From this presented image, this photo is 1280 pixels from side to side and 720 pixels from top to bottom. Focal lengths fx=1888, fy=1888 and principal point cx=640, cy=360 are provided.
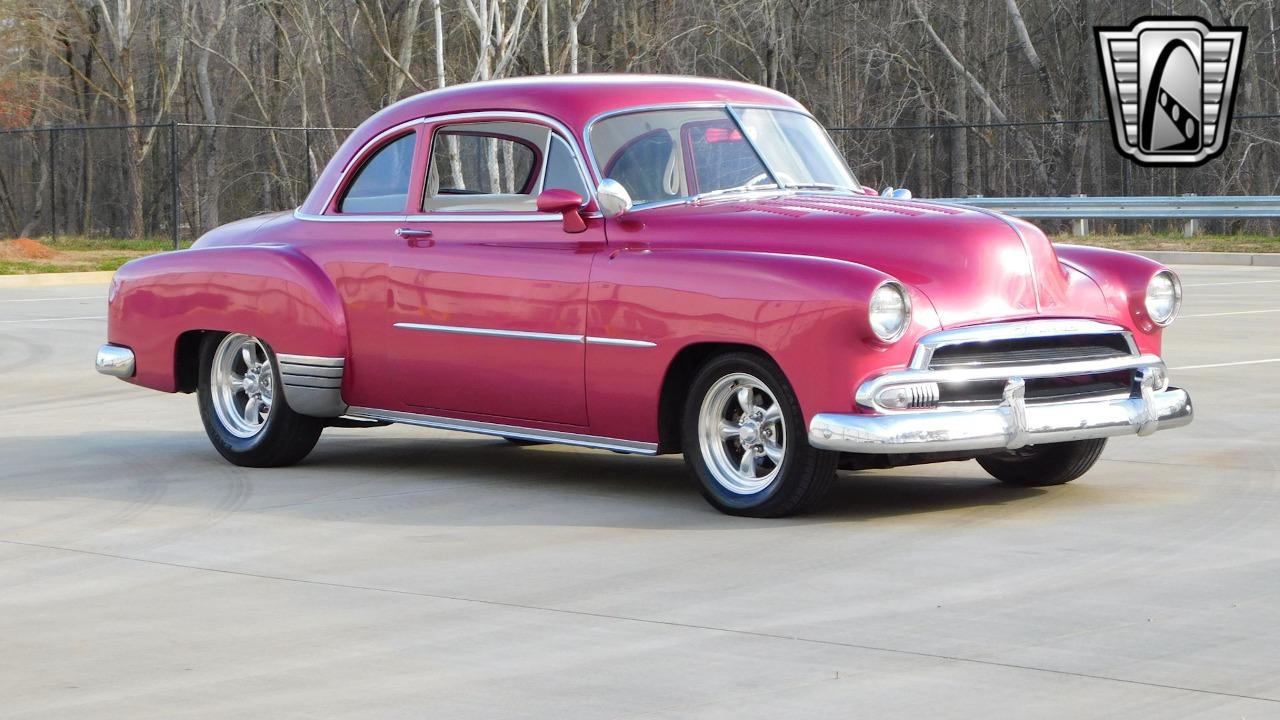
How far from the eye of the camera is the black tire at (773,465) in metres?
7.37

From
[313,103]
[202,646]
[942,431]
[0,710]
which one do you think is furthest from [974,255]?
[313,103]

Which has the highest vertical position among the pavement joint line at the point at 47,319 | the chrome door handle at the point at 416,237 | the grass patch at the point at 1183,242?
the chrome door handle at the point at 416,237

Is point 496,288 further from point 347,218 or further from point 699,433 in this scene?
point 699,433

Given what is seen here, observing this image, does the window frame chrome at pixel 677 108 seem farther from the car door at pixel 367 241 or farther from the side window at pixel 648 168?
the car door at pixel 367 241

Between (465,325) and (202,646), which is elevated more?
(465,325)

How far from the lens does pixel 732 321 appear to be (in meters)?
7.43

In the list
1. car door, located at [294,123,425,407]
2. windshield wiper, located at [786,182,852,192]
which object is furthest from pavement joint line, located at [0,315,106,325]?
windshield wiper, located at [786,182,852,192]

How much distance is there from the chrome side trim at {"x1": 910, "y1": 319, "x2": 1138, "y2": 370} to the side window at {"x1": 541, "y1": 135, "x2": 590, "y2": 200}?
72.7 inches

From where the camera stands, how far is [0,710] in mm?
4824

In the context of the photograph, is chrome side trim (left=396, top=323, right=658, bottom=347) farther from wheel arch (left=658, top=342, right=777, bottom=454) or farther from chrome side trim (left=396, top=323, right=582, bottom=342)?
wheel arch (left=658, top=342, right=777, bottom=454)

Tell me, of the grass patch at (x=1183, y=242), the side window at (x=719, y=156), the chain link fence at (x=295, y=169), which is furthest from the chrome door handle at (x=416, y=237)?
the chain link fence at (x=295, y=169)

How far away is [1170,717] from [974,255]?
3.19m

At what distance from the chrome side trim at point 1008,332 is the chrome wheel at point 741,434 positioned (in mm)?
673

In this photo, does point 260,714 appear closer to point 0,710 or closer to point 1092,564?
point 0,710
